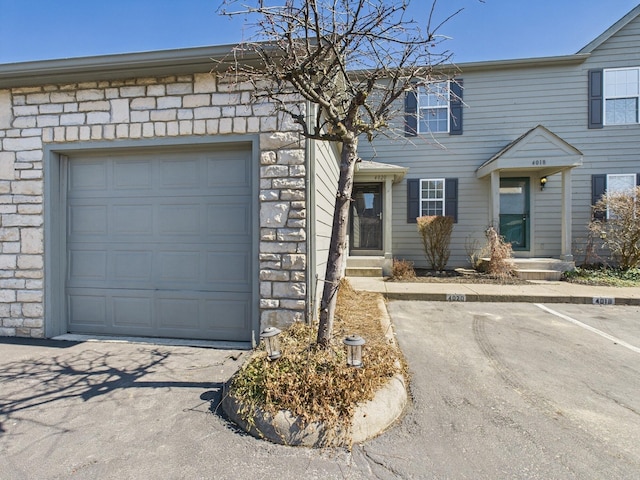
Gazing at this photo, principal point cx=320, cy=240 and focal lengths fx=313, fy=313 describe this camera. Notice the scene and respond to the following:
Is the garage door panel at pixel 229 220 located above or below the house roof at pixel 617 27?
below

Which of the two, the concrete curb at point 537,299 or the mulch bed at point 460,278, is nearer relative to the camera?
the concrete curb at point 537,299

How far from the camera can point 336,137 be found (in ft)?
8.73

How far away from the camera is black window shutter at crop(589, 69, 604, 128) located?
28.5 ft

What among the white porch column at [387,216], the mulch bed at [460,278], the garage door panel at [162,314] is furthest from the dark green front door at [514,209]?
the garage door panel at [162,314]

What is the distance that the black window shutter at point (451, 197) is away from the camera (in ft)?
30.3

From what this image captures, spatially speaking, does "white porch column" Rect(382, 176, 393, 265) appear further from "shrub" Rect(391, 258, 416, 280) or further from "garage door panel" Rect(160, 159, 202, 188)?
"garage door panel" Rect(160, 159, 202, 188)

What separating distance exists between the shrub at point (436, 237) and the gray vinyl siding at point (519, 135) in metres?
0.79

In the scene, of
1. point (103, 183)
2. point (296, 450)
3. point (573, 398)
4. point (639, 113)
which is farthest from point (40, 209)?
point (639, 113)

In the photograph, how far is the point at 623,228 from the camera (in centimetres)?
764

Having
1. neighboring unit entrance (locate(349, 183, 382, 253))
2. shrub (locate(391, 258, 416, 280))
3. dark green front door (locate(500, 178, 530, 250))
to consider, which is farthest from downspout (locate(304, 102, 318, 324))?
dark green front door (locate(500, 178, 530, 250))

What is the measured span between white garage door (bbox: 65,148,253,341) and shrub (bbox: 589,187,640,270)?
8974 mm

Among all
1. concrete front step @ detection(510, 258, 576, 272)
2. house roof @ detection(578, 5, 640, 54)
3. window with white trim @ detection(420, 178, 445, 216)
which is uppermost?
house roof @ detection(578, 5, 640, 54)

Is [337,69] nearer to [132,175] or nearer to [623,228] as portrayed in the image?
[132,175]

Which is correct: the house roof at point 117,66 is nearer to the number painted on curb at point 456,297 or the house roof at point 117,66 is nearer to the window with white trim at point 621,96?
the number painted on curb at point 456,297
